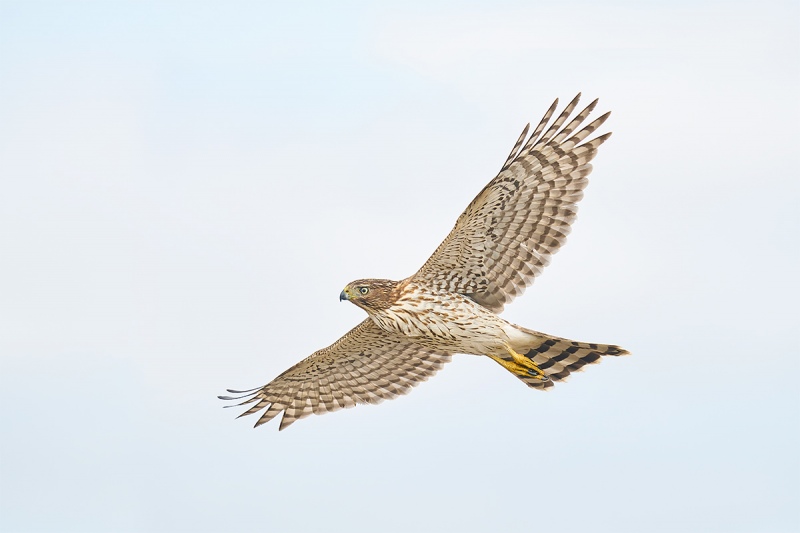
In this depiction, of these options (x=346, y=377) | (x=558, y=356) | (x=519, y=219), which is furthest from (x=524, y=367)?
(x=346, y=377)

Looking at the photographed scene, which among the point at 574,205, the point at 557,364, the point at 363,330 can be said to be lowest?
the point at 557,364

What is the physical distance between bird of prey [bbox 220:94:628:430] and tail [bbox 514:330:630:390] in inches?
0.5

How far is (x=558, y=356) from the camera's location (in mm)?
16000

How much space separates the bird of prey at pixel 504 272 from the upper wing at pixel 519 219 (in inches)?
0.5

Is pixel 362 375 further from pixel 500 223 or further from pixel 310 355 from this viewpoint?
pixel 500 223

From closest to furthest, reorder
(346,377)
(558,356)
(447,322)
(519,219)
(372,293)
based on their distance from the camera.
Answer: (519,219) < (447,322) < (372,293) < (558,356) < (346,377)

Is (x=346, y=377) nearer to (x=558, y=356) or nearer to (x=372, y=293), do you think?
(x=372, y=293)

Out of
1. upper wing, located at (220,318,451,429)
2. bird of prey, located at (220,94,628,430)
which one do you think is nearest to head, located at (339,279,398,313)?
bird of prey, located at (220,94,628,430)

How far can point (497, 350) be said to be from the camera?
16.0 m

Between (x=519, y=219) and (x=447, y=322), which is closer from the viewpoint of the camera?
(x=519, y=219)

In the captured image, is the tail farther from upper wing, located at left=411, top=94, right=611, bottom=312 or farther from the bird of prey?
upper wing, located at left=411, top=94, right=611, bottom=312

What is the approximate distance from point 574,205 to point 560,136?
812 mm

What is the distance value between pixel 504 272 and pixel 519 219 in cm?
75

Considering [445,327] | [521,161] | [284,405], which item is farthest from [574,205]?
[284,405]
